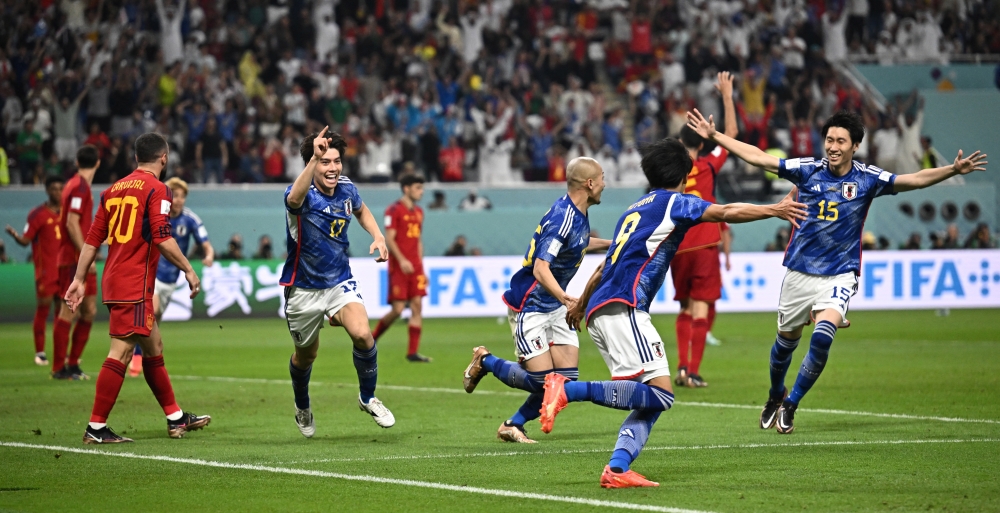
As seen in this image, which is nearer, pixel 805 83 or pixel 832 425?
pixel 832 425

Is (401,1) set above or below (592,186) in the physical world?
above

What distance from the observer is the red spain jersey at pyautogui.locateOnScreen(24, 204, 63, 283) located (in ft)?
52.6

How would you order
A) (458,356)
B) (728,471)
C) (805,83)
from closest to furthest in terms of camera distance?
1. (728,471)
2. (458,356)
3. (805,83)

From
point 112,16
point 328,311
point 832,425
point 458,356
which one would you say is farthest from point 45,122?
point 832,425

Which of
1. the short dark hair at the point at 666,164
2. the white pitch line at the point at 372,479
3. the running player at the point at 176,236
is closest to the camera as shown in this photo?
the white pitch line at the point at 372,479

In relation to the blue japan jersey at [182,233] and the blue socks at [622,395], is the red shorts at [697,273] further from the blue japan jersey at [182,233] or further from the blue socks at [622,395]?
the blue socks at [622,395]

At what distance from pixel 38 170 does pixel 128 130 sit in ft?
6.32

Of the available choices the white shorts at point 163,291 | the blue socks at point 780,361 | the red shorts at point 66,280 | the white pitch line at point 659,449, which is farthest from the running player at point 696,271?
the red shorts at point 66,280

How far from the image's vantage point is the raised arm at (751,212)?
22.1 feet

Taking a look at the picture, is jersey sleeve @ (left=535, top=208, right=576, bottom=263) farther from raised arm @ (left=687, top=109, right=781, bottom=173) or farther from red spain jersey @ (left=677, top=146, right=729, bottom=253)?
red spain jersey @ (left=677, top=146, right=729, bottom=253)

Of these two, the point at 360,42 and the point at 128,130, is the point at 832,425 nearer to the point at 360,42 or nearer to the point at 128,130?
the point at 128,130

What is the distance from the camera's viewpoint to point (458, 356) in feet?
57.2

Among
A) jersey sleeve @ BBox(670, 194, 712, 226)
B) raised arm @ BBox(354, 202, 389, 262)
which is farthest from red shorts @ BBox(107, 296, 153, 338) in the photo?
jersey sleeve @ BBox(670, 194, 712, 226)

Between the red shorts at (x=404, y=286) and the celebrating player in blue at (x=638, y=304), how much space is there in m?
9.58
